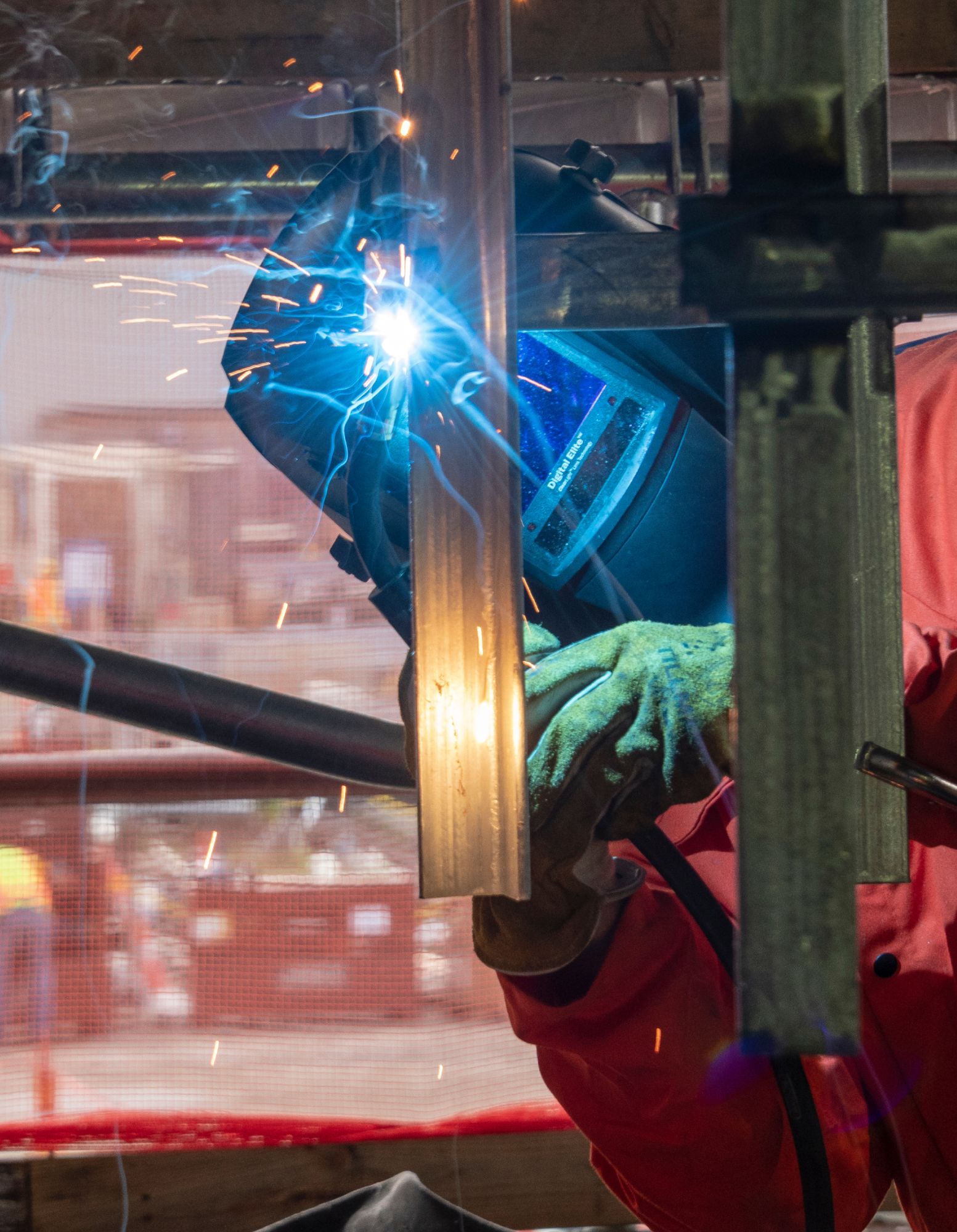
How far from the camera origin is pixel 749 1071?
1.05 m

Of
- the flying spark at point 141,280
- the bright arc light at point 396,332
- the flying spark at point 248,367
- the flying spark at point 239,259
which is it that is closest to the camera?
the bright arc light at point 396,332

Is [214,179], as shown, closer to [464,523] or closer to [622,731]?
[622,731]

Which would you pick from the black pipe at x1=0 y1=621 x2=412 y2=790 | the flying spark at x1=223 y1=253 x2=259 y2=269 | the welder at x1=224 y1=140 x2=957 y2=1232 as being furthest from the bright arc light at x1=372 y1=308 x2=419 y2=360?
the flying spark at x1=223 y1=253 x2=259 y2=269

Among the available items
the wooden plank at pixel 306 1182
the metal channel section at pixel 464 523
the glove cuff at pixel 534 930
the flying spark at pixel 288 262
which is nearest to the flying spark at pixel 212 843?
the wooden plank at pixel 306 1182

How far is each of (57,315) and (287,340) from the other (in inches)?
47.4

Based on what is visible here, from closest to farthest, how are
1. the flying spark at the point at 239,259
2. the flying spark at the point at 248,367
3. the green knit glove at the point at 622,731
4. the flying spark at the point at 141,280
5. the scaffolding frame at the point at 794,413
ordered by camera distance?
the scaffolding frame at the point at 794,413 → the green knit glove at the point at 622,731 → the flying spark at the point at 248,367 → the flying spark at the point at 239,259 → the flying spark at the point at 141,280

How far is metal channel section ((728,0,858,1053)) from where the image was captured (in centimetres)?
32

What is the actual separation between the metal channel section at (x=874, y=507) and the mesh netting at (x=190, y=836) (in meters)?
1.64

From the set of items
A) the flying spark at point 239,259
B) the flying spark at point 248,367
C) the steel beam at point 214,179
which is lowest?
the flying spark at point 248,367

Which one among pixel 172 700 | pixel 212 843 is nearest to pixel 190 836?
pixel 212 843

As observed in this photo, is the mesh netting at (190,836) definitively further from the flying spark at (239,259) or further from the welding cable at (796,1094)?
the welding cable at (796,1094)

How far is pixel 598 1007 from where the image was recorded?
997 mm

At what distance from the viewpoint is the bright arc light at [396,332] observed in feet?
1.46

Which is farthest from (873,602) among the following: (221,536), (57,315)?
(57,315)
